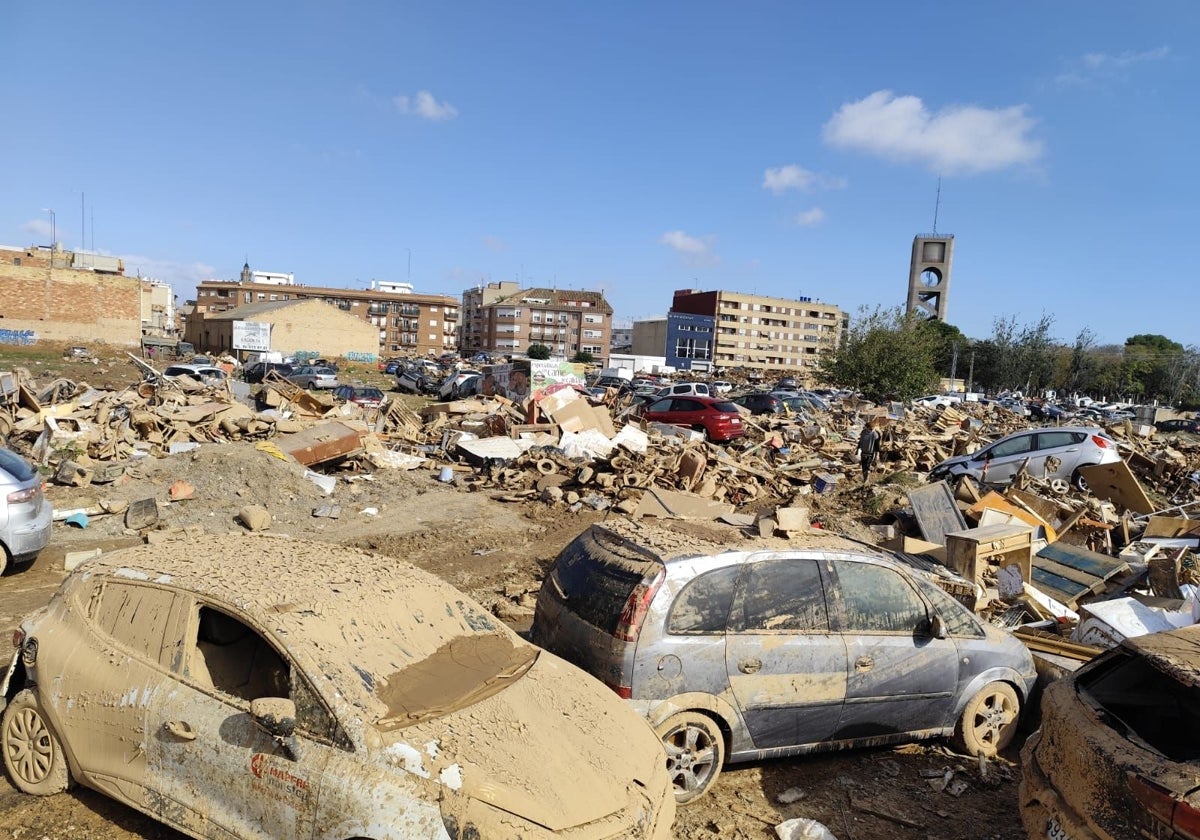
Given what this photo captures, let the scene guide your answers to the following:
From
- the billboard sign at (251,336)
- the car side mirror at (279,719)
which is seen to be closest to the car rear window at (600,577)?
the car side mirror at (279,719)

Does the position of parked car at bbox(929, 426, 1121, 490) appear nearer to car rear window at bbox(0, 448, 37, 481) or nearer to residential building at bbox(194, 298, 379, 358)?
car rear window at bbox(0, 448, 37, 481)

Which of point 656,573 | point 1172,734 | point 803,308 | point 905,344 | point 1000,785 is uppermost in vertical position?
point 803,308

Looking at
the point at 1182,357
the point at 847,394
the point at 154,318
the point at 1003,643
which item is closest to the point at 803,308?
the point at 1182,357

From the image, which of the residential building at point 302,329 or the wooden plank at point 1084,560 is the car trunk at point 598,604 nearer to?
the wooden plank at point 1084,560

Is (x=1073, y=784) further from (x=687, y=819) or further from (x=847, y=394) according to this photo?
(x=847, y=394)

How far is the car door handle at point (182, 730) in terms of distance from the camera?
3.41 meters

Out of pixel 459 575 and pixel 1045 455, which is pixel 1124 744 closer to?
pixel 459 575

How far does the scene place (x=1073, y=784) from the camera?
3.38 metres

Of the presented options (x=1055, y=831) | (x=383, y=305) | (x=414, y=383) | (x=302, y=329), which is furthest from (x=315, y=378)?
(x=383, y=305)

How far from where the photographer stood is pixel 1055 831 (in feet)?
11.2

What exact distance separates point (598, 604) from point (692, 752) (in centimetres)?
103

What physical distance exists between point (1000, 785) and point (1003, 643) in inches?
37.7

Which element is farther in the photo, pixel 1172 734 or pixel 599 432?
pixel 599 432

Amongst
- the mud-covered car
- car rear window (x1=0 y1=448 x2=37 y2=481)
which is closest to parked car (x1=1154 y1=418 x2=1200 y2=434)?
the mud-covered car
